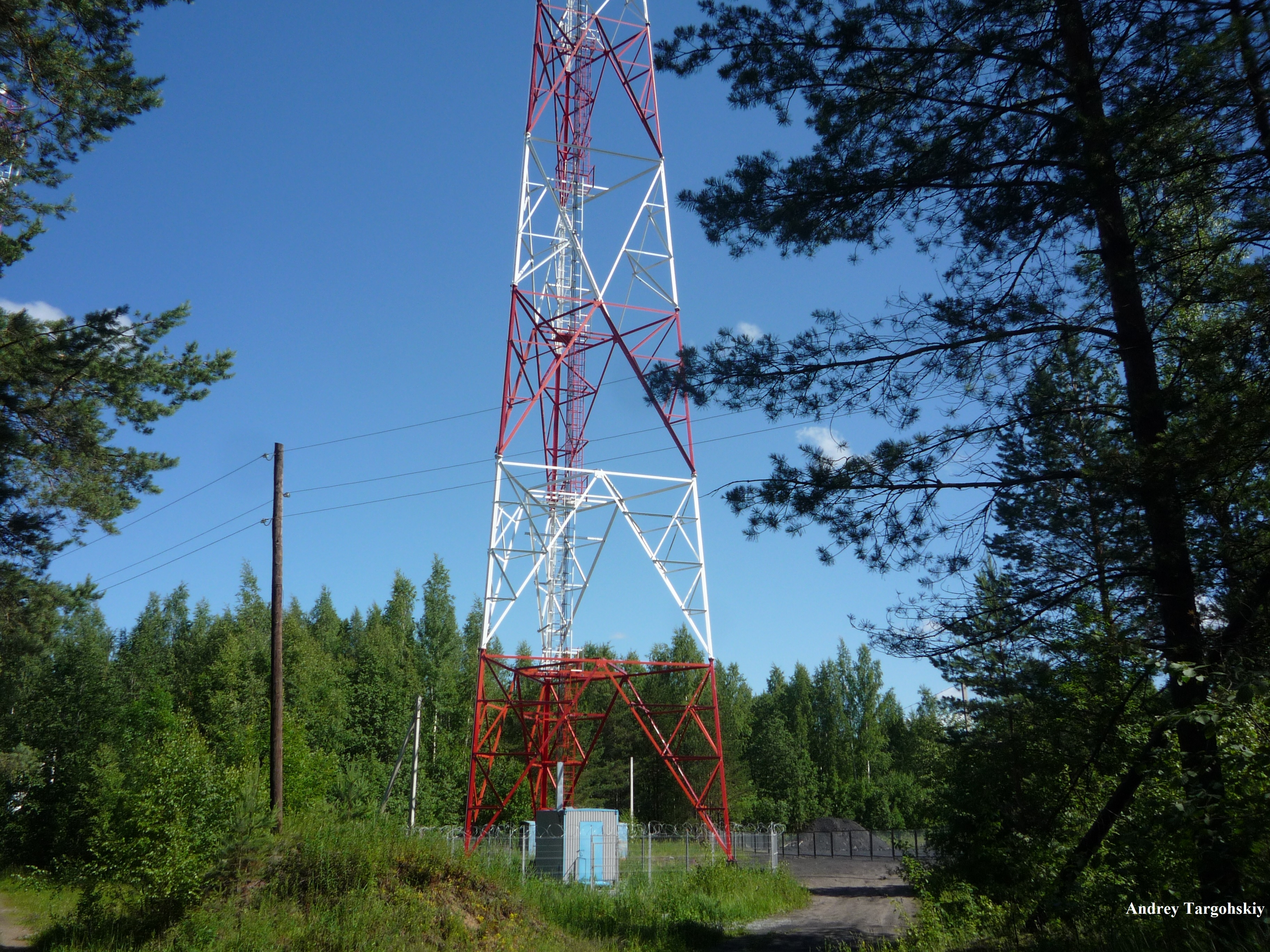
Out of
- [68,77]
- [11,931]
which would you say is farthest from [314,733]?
[68,77]

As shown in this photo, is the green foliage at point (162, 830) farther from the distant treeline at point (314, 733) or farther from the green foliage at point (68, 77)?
the green foliage at point (68, 77)

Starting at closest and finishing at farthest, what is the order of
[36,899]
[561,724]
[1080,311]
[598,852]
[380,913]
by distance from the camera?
[1080,311] < [380,913] < [598,852] < [561,724] < [36,899]

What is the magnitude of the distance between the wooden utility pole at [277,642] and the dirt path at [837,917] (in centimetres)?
731

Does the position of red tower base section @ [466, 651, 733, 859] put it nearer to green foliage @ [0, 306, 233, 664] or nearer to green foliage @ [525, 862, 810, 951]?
green foliage @ [525, 862, 810, 951]

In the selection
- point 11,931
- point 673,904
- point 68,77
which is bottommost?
point 11,931

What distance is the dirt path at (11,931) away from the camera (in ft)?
47.9

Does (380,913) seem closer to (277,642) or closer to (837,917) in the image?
(277,642)

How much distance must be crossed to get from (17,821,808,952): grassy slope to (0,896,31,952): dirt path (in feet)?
3.87

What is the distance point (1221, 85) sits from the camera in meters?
5.44

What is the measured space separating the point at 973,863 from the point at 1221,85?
35.8ft

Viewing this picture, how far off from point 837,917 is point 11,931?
15249mm

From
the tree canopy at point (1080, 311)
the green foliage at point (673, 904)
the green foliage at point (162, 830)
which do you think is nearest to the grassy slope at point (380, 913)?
the green foliage at point (673, 904)

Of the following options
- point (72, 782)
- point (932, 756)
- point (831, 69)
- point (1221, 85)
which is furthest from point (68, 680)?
point (1221, 85)

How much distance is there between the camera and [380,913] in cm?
1133
